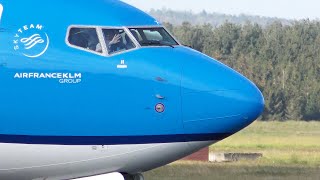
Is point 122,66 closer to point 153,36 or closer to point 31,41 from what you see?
point 153,36

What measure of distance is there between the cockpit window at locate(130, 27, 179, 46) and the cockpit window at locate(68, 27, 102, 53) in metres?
0.66

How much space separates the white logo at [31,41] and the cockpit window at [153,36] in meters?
1.58

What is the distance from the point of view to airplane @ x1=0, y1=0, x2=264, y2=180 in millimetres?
17844

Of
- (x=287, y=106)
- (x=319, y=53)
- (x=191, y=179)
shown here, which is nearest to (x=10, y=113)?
(x=191, y=179)

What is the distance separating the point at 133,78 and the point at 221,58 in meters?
146

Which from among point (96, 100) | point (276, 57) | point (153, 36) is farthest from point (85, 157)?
point (276, 57)

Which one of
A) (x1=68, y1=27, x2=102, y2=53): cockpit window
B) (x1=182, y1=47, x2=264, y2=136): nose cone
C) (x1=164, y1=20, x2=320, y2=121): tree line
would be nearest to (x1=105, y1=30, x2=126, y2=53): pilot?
(x1=68, y1=27, x2=102, y2=53): cockpit window

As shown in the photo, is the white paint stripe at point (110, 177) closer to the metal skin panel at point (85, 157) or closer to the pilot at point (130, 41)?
the metal skin panel at point (85, 157)

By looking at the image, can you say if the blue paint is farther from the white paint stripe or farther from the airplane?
the white paint stripe

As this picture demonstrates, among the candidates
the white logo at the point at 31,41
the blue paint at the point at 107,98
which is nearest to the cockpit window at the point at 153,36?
the blue paint at the point at 107,98

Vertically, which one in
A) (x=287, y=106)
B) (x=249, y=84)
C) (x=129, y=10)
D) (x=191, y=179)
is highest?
(x=129, y=10)

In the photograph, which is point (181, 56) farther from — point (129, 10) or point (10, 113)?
point (10, 113)

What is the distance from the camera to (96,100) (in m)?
17.9

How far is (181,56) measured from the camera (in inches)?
720
